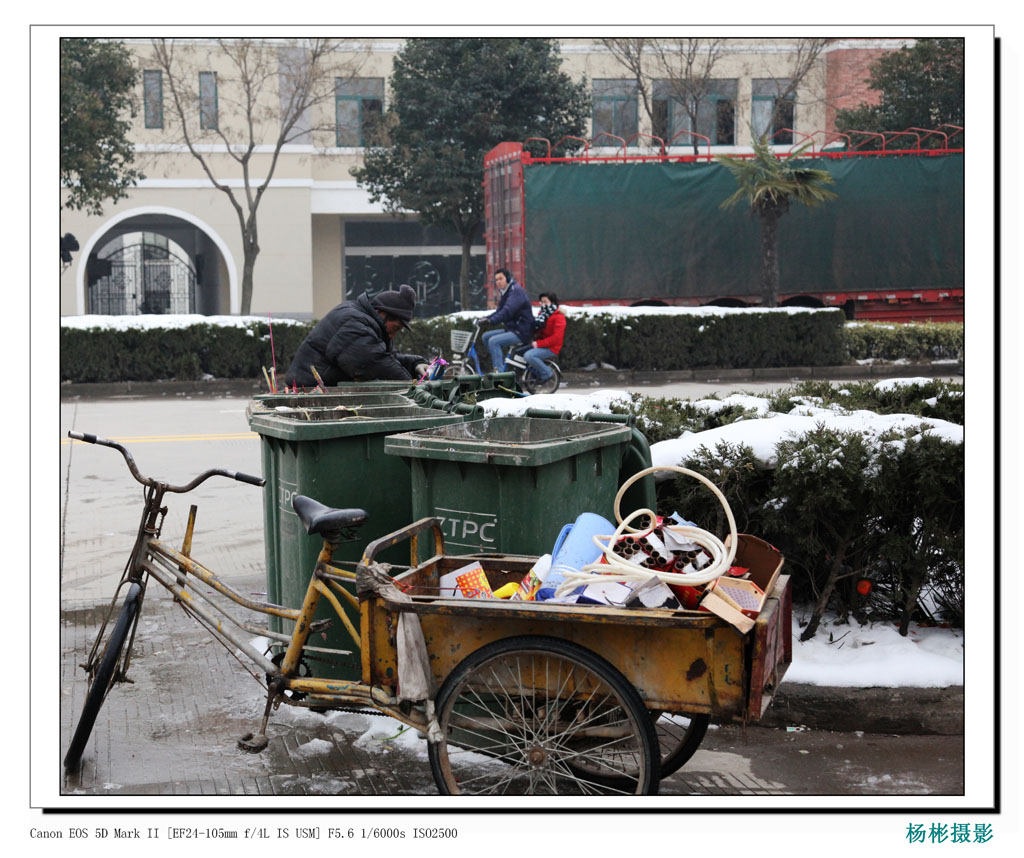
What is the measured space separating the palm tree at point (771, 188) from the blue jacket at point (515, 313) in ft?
26.2

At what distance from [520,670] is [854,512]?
2.53 meters

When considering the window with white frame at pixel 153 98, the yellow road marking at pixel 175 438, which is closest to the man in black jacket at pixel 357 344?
the yellow road marking at pixel 175 438

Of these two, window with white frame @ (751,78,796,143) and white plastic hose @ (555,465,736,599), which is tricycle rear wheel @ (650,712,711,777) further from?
window with white frame @ (751,78,796,143)

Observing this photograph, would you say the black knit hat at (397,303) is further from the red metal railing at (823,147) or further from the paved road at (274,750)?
the red metal railing at (823,147)

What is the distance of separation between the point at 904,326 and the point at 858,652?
698 inches

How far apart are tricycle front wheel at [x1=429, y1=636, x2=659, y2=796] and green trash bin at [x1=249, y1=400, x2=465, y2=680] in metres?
0.96

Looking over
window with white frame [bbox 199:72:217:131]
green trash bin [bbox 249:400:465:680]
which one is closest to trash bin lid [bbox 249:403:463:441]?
green trash bin [bbox 249:400:465:680]

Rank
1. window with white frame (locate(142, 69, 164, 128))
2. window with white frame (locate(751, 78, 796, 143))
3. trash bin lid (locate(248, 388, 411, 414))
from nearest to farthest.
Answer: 1. trash bin lid (locate(248, 388, 411, 414))
2. window with white frame (locate(142, 69, 164, 128))
3. window with white frame (locate(751, 78, 796, 143))

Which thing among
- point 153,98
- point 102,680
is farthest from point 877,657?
point 153,98

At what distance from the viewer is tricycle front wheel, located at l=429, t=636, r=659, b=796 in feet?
12.4

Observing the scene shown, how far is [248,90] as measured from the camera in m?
28.6

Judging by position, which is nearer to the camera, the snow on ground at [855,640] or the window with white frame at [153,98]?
the snow on ground at [855,640]

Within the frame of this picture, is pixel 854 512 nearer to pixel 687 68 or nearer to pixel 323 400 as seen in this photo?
pixel 323 400

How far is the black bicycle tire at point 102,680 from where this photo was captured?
14.8ft
